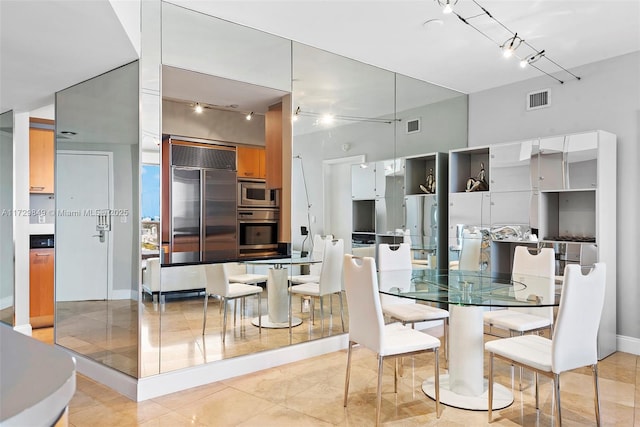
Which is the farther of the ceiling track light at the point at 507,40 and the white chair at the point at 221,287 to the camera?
the white chair at the point at 221,287

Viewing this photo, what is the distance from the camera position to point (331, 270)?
4.12 m

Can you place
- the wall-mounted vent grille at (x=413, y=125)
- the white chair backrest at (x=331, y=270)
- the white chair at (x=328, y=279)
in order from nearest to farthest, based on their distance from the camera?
the white chair at (x=328, y=279), the white chair backrest at (x=331, y=270), the wall-mounted vent grille at (x=413, y=125)

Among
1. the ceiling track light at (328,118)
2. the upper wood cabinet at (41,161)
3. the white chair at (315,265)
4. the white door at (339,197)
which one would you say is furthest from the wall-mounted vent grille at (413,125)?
the upper wood cabinet at (41,161)

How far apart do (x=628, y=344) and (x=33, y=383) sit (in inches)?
192

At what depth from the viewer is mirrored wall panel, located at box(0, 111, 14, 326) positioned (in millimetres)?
4520

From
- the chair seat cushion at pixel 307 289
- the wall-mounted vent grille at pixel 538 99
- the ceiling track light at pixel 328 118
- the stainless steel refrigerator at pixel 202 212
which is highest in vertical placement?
the wall-mounted vent grille at pixel 538 99

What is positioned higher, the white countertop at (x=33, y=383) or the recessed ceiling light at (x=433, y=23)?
the recessed ceiling light at (x=433, y=23)

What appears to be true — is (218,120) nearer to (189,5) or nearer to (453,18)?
(189,5)

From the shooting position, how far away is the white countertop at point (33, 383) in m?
0.66

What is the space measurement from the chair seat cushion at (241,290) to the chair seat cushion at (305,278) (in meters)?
0.36

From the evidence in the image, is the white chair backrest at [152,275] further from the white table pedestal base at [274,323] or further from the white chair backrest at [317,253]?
the white chair backrest at [317,253]

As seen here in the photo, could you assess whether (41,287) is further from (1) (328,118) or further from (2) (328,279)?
(1) (328,118)

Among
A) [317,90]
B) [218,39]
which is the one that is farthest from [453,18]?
[218,39]

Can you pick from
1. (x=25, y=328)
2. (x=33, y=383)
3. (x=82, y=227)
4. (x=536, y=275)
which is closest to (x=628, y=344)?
(x=536, y=275)
